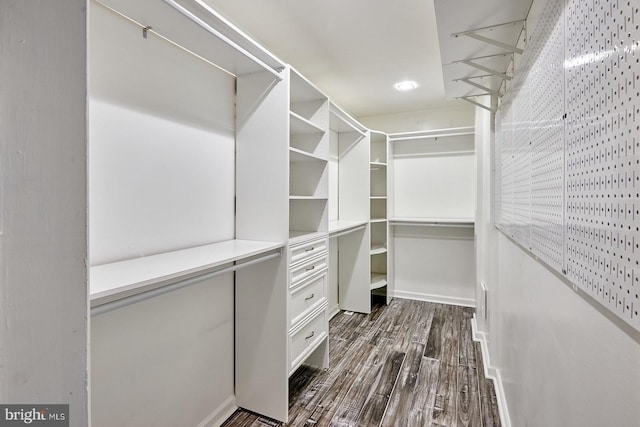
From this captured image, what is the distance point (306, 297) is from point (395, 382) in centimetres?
90

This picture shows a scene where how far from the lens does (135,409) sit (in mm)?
1336

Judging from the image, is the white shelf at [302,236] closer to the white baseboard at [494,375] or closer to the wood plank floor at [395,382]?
the wood plank floor at [395,382]

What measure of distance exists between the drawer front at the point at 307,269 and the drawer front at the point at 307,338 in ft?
1.03

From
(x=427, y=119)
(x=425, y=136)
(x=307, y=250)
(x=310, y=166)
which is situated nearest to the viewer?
(x=307, y=250)

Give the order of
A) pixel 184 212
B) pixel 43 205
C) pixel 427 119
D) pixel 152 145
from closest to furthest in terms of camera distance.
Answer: pixel 43 205
pixel 152 145
pixel 184 212
pixel 427 119

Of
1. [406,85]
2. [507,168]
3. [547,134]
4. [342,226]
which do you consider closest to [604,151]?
[547,134]

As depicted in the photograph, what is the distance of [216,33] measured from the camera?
129 centimetres

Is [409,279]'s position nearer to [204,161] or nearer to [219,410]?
[219,410]

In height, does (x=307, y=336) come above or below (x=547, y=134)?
below

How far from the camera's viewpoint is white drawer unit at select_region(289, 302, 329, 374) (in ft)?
6.27

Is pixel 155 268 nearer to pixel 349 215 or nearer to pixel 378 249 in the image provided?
pixel 349 215

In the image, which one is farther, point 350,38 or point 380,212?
point 380,212

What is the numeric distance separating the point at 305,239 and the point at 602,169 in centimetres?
159

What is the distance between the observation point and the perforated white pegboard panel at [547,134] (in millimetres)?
824
